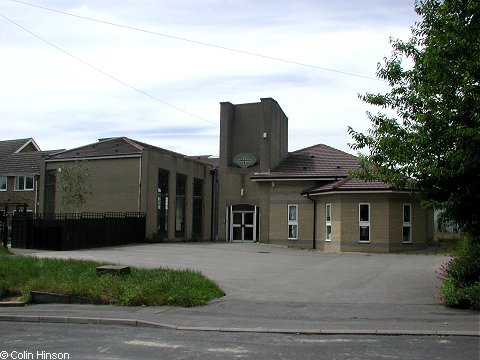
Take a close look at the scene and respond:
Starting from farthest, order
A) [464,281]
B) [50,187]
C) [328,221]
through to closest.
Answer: [50,187]
[328,221]
[464,281]

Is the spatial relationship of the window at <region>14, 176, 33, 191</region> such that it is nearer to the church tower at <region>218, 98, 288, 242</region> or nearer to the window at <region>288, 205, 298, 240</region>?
the church tower at <region>218, 98, 288, 242</region>

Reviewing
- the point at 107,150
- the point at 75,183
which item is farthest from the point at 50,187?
the point at 75,183

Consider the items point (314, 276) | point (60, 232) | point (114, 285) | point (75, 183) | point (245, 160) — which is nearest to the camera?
point (114, 285)

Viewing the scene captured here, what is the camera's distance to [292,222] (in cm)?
3144

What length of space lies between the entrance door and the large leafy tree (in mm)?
22643

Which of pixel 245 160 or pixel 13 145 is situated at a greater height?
pixel 13 145

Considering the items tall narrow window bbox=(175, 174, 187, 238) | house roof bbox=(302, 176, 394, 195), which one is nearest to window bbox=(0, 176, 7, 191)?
tall narrow window bbox=(175, 174, 187, 238)

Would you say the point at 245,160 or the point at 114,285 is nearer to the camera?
the point at 114,285

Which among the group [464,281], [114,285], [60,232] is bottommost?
[114,285]

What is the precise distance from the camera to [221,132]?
36188 mm

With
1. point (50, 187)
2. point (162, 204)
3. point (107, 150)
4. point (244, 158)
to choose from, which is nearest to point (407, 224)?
point (244, 158)

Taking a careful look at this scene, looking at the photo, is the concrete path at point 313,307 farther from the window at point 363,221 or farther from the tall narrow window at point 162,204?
the tall narrow window at point 162,204

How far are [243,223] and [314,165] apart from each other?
249 inches

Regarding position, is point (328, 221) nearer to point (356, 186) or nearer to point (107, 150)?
point (356, 186)
